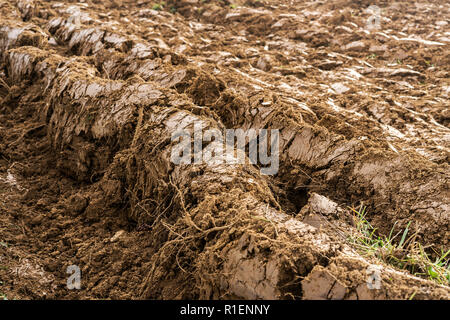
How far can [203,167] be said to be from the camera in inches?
114

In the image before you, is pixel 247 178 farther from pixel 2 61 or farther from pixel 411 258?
pixel 2 61

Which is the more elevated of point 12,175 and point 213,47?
point 213,47

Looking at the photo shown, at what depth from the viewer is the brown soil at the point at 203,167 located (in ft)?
7.30

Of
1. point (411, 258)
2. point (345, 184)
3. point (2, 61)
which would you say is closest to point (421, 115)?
point (345, 184)

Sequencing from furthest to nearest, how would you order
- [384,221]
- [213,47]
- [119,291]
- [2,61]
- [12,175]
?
[213,47] → [2,61] → [12,175] → [384,221] → [119,291]

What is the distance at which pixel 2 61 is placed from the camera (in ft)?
18.3

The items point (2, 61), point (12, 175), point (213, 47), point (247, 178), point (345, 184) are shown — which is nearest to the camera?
point (247, 178)

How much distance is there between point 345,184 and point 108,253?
2.26 metres

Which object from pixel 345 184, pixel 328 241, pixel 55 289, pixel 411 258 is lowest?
pixel 55 289

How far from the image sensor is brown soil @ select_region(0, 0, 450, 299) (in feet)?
7.30

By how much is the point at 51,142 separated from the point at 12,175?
0.61m

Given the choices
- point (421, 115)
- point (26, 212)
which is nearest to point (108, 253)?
point (26, 212)

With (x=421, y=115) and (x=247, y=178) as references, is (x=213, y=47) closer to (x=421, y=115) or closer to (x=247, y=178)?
(x=421, y=115)

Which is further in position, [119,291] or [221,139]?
[221,139]
